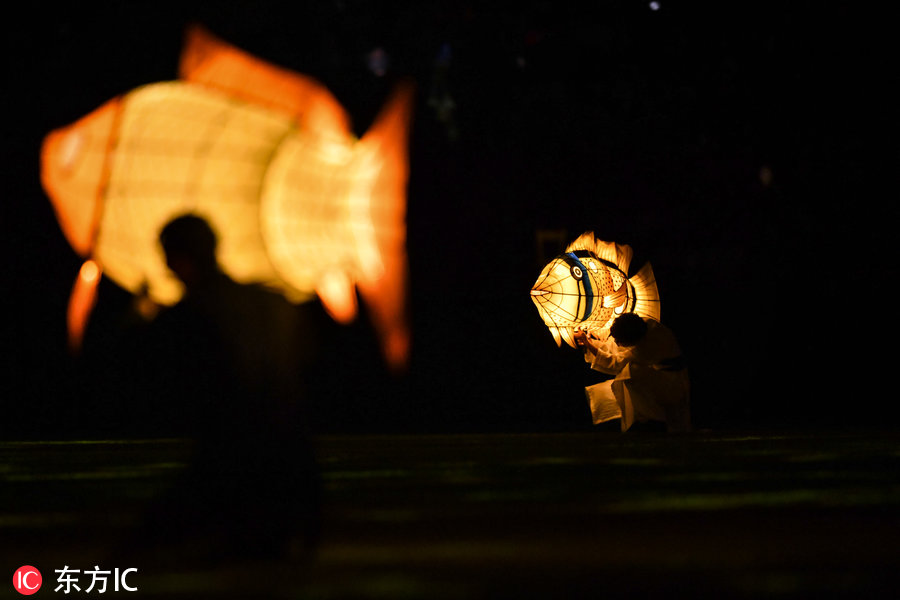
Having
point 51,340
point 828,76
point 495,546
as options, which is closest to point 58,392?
point 51,340

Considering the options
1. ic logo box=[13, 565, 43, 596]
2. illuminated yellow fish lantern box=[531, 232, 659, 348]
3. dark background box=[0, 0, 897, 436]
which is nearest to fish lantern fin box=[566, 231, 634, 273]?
illuminated yellow fish lantern box=[531, 232, 659, 348]

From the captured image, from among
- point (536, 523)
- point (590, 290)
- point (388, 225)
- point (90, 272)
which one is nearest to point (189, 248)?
point (388, 225)

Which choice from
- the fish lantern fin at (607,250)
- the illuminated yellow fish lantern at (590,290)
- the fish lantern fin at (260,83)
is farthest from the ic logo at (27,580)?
the fish lantern fin at (607,250)

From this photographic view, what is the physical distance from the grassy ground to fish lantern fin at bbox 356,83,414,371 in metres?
0.97

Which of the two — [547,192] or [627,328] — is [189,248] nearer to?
[627,328]

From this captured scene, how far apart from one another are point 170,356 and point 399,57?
4285 mm

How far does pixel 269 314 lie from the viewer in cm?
465

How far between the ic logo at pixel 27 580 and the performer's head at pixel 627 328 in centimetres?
728

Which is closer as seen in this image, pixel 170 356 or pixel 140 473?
pixel 140 473

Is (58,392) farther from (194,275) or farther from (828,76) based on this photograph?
(194,275)

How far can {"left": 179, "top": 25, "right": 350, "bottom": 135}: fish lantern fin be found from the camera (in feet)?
19.5

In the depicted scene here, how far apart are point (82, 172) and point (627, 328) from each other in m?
5.97

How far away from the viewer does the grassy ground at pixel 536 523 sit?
4312mm

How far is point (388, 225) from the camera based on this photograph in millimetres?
6320
